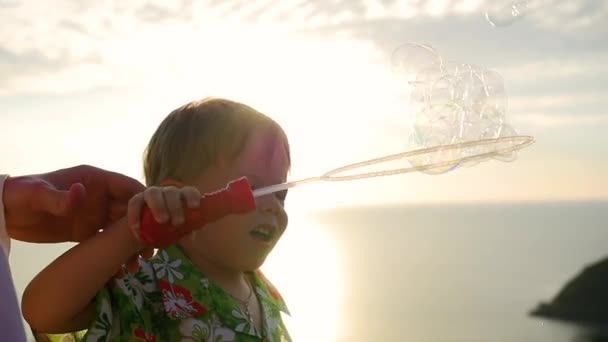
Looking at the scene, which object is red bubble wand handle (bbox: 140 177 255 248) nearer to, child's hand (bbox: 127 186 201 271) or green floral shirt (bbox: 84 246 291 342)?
child's hand (bbox: 127 186 201 271)

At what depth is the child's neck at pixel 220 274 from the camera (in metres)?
2.01

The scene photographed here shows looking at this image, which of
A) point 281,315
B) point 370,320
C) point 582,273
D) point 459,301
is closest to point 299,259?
point 459,301

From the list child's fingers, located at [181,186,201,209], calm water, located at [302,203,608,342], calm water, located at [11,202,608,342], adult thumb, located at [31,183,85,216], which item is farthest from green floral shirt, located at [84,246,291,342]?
calm water, located at [302,203,608,342]

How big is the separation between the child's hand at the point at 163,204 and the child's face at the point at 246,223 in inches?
20.2

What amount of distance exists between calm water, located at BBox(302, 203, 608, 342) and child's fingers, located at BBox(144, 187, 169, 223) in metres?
36.0

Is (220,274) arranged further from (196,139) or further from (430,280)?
(430,280)

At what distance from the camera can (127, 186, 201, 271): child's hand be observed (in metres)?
1.40

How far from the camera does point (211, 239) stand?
199cm

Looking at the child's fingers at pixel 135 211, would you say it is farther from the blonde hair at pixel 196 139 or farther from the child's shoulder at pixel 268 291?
the child's shoulder at pixel 268 291

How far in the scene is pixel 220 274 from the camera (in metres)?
2.04

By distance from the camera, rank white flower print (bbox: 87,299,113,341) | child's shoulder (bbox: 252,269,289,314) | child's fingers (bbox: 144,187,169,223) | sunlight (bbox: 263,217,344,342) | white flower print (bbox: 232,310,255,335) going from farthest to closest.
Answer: sunlight (bbox: 263,217,344,342) < child's shoulder (bbox: 252,269,289,314) < white flower print (bbox: 232,310,255,335) < white flower print (bbox: 87,299,113,341) < child's fingers (bbox: 144,187,169,223)

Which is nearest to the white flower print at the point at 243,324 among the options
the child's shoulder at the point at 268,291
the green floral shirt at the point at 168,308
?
the green floral shirt at the point at 168,308

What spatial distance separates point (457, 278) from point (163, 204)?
242 ft

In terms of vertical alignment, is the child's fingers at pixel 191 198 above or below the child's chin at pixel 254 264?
above
